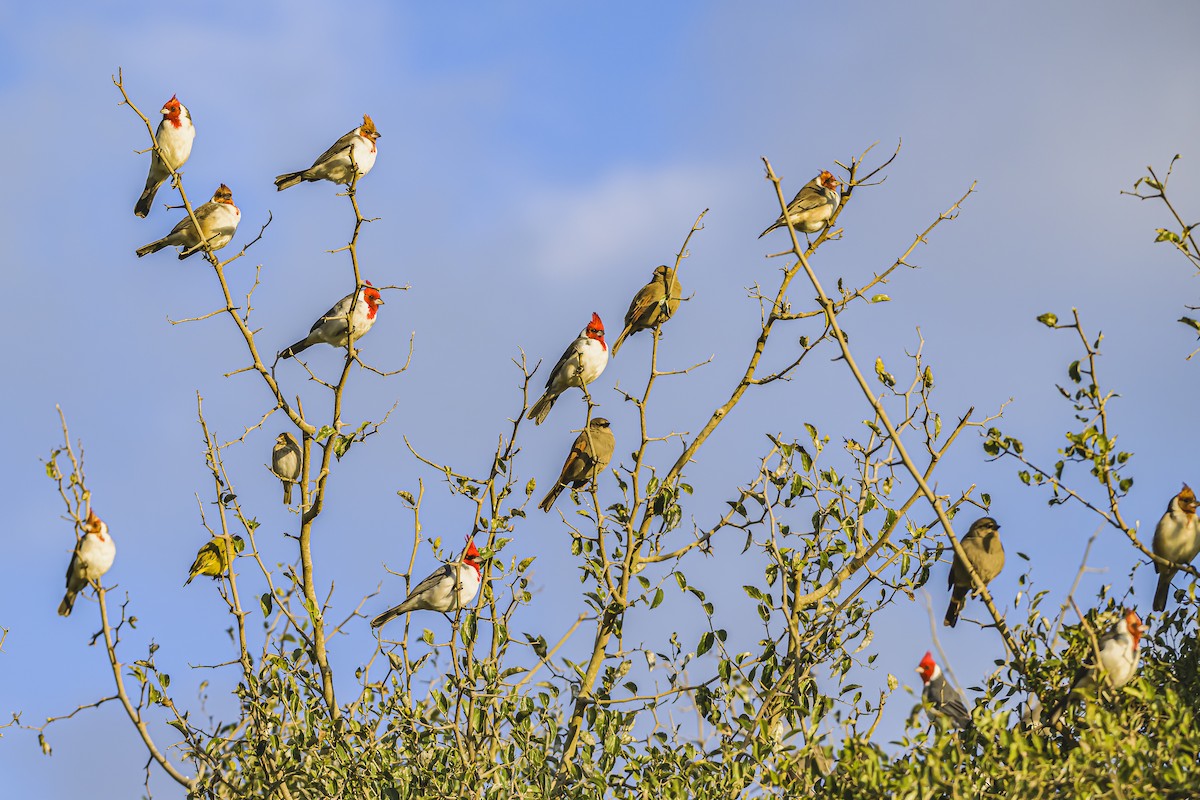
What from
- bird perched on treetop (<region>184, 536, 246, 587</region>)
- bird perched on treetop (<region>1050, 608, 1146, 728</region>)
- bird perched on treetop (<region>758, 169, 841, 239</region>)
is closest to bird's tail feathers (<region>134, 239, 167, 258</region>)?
bird perched on treetop (<region>184, 536, 246, 587</region>)

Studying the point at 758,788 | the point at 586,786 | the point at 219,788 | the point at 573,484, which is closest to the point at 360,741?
the point at 219,788

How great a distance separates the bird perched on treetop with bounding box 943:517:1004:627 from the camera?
8.12 metres

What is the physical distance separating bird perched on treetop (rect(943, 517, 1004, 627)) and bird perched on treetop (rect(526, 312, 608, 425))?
2.52m

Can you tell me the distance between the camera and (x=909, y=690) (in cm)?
513

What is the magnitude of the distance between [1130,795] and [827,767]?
4.14 feet

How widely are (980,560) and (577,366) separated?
8.94ft

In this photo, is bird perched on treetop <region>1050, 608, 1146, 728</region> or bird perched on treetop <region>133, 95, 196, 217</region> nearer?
bird perched on treetop <region>1050, 608, 1146, 728</region>

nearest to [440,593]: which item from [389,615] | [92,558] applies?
[389,615]

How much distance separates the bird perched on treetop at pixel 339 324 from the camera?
10.2 m

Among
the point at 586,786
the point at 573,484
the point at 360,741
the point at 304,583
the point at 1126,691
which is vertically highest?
the point at 573,484

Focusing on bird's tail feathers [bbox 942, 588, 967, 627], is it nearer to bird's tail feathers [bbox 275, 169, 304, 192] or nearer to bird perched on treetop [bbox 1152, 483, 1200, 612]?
bird perched on treetop [bbox 1152, 483, 1200, 612]

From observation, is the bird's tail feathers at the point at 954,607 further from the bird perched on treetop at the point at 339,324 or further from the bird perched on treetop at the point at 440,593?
the bird perched on treetop at the point at 339,324

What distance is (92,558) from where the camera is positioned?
745 centimetres

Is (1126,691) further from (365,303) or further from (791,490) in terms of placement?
(365,303)
